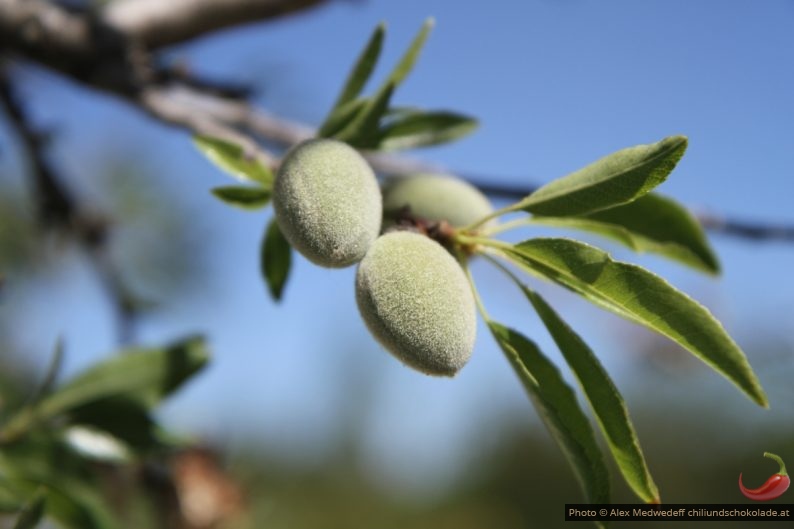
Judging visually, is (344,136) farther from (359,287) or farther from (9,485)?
(9,485)

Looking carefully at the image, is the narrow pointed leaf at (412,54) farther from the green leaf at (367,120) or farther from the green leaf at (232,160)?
the green leaf at (232,160)

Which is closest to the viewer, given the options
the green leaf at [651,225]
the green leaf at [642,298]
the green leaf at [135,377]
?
the green leaf at [642,298]

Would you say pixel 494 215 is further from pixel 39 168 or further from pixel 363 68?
pixel 39 168

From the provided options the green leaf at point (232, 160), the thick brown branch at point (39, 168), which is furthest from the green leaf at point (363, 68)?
the thick brown branch at point (39, 168)

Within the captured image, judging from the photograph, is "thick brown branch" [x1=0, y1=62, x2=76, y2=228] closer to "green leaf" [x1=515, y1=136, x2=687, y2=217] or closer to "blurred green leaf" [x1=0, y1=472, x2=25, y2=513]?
"blurred green leaf" [x1=0, y1=472, x2=25, y2=513]

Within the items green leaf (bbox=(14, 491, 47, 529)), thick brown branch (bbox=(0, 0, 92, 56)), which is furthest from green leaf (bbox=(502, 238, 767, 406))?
thick brown branch (bbox=(0, 0, 92, 56))

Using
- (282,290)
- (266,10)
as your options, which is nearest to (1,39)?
(266,10)
